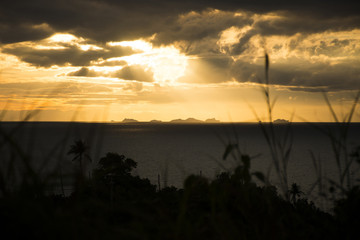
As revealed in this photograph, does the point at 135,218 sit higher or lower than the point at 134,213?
lower

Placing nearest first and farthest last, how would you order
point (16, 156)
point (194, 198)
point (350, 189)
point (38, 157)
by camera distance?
point (16, 156) → point (38, 157) → point (350, 189) → point (194, 198)

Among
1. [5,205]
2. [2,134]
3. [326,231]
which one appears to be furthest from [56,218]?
[326,231]

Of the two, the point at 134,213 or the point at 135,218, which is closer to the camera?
the point at 134,213

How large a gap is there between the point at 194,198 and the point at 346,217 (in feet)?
5.18

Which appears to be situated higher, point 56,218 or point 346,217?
point 56,218

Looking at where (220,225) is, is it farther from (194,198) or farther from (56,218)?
(194,198)

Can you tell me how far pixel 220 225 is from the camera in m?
2.27

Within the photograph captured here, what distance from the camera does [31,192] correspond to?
2270mm

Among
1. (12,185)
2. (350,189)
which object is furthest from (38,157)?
(350,189)

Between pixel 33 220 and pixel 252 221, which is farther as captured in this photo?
pixel 252 221

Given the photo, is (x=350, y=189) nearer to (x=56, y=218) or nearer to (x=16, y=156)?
(x=56, y=218)

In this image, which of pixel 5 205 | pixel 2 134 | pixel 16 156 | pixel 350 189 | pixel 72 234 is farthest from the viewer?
pixel 350 189

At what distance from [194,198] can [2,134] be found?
2.20 metres

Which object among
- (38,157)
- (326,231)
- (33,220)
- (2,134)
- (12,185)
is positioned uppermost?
(2,134)
